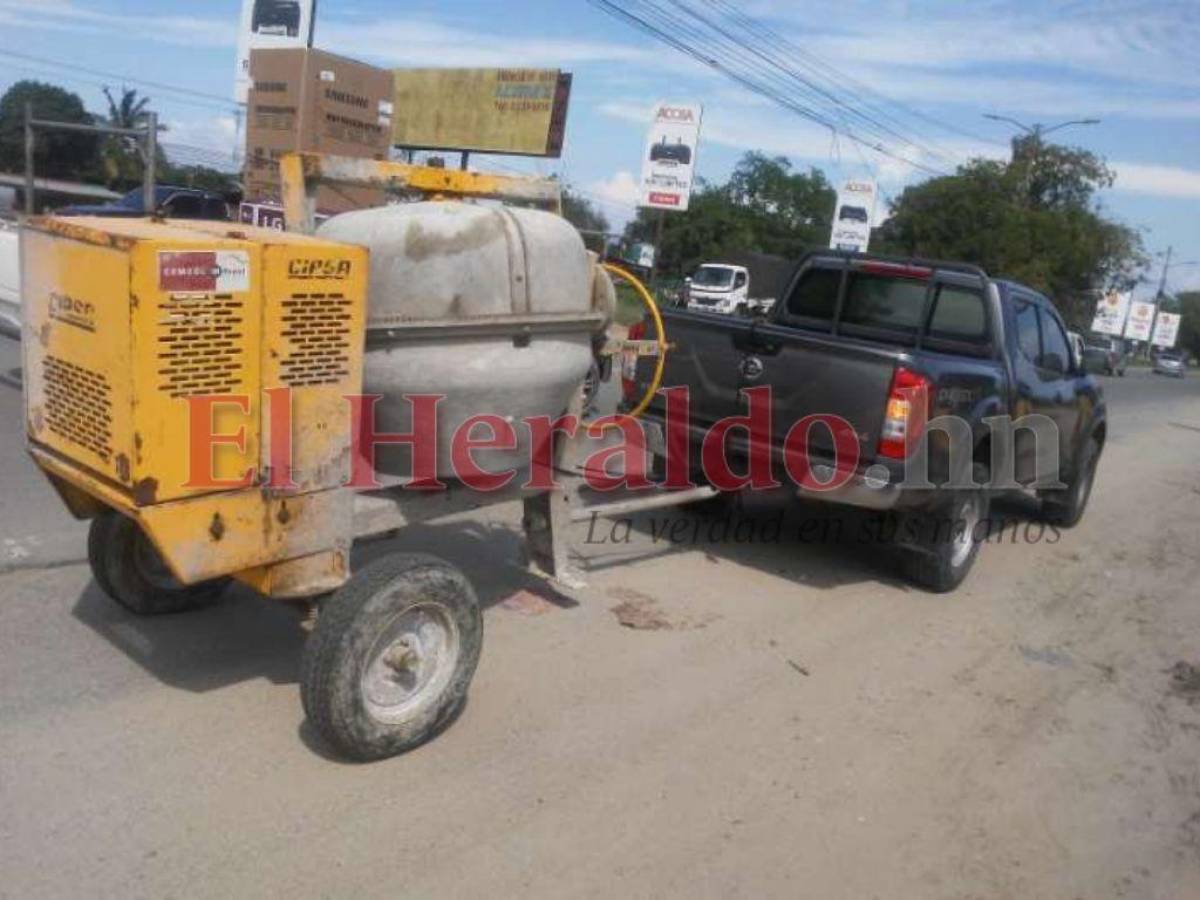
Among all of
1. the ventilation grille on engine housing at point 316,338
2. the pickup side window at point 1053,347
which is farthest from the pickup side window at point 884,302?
the ventilation grille on engine housing at point 316,338

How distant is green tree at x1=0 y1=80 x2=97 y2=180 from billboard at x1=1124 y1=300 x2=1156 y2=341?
65.3 metres

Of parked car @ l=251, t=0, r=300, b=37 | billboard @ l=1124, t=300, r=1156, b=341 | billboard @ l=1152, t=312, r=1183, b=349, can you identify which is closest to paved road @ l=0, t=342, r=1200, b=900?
parked car @ l=251, t=0, r=300, b=37

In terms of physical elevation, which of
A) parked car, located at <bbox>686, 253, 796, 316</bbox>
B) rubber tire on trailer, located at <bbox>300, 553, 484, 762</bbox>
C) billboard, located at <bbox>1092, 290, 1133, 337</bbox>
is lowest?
billboard, located at <bbox>1092, 290, 1133, 337</bbox>

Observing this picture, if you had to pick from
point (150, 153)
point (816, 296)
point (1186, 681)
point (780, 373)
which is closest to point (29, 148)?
point (150, 153)

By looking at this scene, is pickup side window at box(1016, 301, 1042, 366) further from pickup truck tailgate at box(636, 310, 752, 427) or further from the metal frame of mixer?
the metal frame of mixer

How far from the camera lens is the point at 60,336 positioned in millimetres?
3539

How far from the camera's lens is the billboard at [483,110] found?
24891 millimetres

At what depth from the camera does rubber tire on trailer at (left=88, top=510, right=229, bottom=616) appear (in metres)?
4.46

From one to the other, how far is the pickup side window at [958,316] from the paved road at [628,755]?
72.8 inches

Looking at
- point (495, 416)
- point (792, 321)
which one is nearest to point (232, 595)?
point (495, 416)

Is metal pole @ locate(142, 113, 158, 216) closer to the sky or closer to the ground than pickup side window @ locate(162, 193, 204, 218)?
closer to the sky

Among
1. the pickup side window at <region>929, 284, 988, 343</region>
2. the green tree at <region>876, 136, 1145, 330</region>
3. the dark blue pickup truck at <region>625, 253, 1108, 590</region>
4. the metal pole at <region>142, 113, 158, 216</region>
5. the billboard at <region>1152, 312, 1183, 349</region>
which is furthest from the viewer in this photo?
the billboard at <region>1152, 312, 1183, 349</region>

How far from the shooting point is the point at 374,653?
3.63m

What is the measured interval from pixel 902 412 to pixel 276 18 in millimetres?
13926
